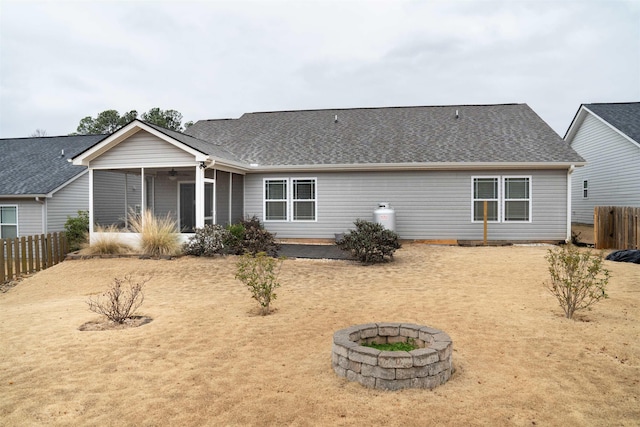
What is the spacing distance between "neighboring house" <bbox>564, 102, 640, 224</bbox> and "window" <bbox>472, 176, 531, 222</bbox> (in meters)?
5.40

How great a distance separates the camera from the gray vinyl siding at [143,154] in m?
13.0

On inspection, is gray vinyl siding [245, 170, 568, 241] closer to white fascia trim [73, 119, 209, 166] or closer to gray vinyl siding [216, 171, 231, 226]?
gray vinyl siding [216, 171, 231, 226]

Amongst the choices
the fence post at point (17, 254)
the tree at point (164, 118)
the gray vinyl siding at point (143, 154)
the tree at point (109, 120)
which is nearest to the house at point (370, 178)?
the gray vinyl siding at point (143, 154)

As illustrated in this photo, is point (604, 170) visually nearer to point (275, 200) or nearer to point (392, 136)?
point (392, 136)

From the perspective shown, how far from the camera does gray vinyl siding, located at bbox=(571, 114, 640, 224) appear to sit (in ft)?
56.1

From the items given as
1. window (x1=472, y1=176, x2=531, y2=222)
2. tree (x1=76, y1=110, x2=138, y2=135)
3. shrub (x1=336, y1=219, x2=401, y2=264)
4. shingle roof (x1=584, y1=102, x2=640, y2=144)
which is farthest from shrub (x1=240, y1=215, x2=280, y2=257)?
tree (x1=76, y1=110, x2=138, y2=135)

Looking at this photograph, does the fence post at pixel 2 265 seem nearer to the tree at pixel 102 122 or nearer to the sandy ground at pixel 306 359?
the sandy ground at pixel 306 359

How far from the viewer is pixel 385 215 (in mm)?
14281

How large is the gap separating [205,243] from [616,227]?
42.4 ft

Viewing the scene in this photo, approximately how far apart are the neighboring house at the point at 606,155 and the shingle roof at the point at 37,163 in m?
21.9

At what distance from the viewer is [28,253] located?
12.1 metres

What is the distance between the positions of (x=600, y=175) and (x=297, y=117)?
45.1 feet

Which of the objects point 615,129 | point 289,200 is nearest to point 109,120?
point 289,200

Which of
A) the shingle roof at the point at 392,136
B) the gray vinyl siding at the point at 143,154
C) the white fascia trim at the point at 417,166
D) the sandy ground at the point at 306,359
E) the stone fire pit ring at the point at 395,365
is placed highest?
the shingle roof at the point at 392,136
